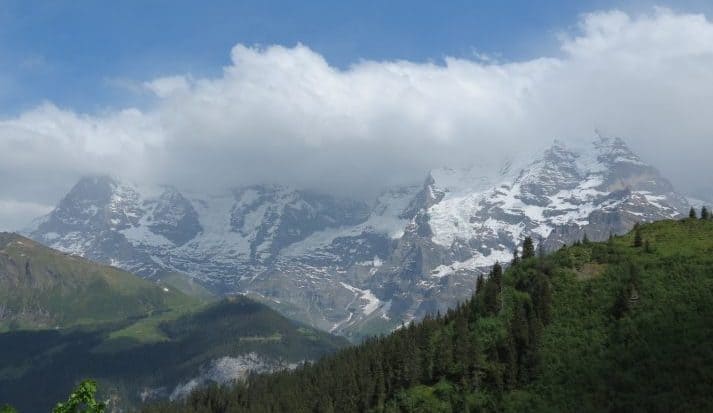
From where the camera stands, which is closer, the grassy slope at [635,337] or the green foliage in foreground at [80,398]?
the green foliage in foreground at [80,398]

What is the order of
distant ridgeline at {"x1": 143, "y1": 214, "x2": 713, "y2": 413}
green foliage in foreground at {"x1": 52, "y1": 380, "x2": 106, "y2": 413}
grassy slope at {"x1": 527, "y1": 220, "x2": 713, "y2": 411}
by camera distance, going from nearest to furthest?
green foliage in foreground at {"x1": 52, "y1": 380, "x2": 106, "y2": 413} < grassy slope at {"x1": 527, "y1": 220, "x2": 713, "y2": 411} < distant ridgeline at {"x1": 143, "y1": 214, "x2": 713, "y2": 413}

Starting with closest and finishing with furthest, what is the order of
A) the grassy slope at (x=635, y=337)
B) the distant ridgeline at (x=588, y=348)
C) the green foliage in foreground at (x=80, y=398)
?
the green foliage in foreground at (x=80, y=398)
the grassy slope at (x=635, y=337)
the distant ridgeline at (x=588, y=348)

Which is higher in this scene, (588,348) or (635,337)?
(635,337)

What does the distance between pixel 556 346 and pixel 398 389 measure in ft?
150

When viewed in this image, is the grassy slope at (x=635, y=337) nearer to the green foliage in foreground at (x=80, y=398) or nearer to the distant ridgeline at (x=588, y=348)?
the distant ridgeline at (x=588, y=348)

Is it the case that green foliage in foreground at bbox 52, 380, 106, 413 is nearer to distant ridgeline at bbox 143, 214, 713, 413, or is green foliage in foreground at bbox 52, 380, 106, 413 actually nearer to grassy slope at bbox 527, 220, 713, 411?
grassy slope at bbox 527, 220, 713, 411

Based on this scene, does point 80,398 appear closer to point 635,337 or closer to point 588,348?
point 588,348

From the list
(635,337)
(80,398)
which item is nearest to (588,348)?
(635,337)

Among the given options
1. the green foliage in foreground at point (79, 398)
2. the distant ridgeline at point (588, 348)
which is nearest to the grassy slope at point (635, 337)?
the distant ridgeline at point (588, 348)

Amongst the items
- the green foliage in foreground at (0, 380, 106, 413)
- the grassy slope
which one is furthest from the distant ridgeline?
the green foliage in foreground at (0, 380, 106, 413)

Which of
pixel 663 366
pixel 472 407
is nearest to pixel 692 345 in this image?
pixel 663 366

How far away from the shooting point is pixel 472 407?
165 m

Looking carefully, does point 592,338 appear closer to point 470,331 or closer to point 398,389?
point 470,331

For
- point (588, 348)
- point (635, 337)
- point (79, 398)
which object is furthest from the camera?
point (588, 348)
